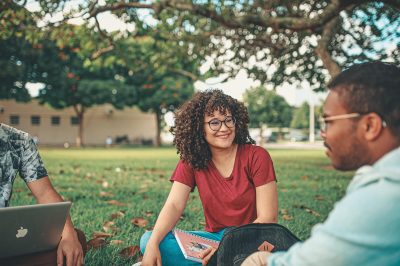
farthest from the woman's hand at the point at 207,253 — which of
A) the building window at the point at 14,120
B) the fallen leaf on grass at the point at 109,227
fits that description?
the building window at the point at 14,120

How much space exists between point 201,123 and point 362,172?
2.18m

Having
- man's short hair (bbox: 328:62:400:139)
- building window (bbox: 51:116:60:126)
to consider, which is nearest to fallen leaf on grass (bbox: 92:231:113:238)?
man's short hair (bbox: 328:62:400:139)

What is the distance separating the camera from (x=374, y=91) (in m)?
1.50

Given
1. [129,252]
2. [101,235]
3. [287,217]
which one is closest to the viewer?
[129,252]

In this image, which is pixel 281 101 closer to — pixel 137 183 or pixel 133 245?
pixel 137 183

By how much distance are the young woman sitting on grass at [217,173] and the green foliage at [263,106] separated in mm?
60403

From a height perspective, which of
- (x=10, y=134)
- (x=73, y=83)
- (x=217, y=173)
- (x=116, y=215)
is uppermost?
(x=73, y=83)

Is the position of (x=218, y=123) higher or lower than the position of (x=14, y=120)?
lower

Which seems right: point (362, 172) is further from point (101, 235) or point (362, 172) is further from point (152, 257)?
point (101, 235)

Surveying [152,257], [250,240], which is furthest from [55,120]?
[250,240]

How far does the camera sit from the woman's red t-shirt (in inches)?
128

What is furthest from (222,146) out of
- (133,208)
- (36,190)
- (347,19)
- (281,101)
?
(281,101)

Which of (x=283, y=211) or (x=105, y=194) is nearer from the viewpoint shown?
(x=283, y=211)

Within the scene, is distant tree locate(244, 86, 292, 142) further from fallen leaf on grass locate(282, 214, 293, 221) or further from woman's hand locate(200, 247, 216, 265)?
woman's hand locate(200, 247, 216, 265)
